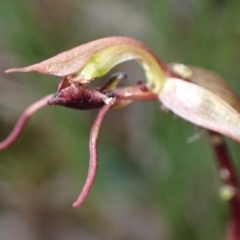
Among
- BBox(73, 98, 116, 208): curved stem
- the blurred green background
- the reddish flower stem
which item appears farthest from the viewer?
the blurred green background

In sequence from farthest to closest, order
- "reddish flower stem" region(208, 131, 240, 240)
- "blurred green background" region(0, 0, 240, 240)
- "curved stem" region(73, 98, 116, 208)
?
"blurred green background" region(0, 0, 240, 240), "reddish flower stem" region(208, 131, 240, 240), "curved stem" region(73, 98, 116, 208)

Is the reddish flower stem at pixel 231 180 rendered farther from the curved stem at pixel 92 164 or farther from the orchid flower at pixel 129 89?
the curved stem at pixel 92 164

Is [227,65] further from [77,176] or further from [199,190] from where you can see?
[77,176]

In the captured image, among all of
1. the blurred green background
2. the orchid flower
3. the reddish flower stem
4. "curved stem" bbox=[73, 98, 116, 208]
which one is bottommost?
the blurred green background

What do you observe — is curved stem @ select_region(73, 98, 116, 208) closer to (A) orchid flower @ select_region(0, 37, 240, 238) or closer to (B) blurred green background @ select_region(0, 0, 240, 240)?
(A) orchid flower @ select_region(0, 37, 240, 238)

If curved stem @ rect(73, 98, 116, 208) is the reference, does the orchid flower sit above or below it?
above

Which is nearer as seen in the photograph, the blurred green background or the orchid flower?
the orchid flower

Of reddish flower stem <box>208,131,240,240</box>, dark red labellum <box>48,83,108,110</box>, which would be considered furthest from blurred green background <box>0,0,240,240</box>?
dark red labellum <box>48,83,108,110</box>

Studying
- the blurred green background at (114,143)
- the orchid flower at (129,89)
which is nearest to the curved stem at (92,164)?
the orchid flower at (129,89)
